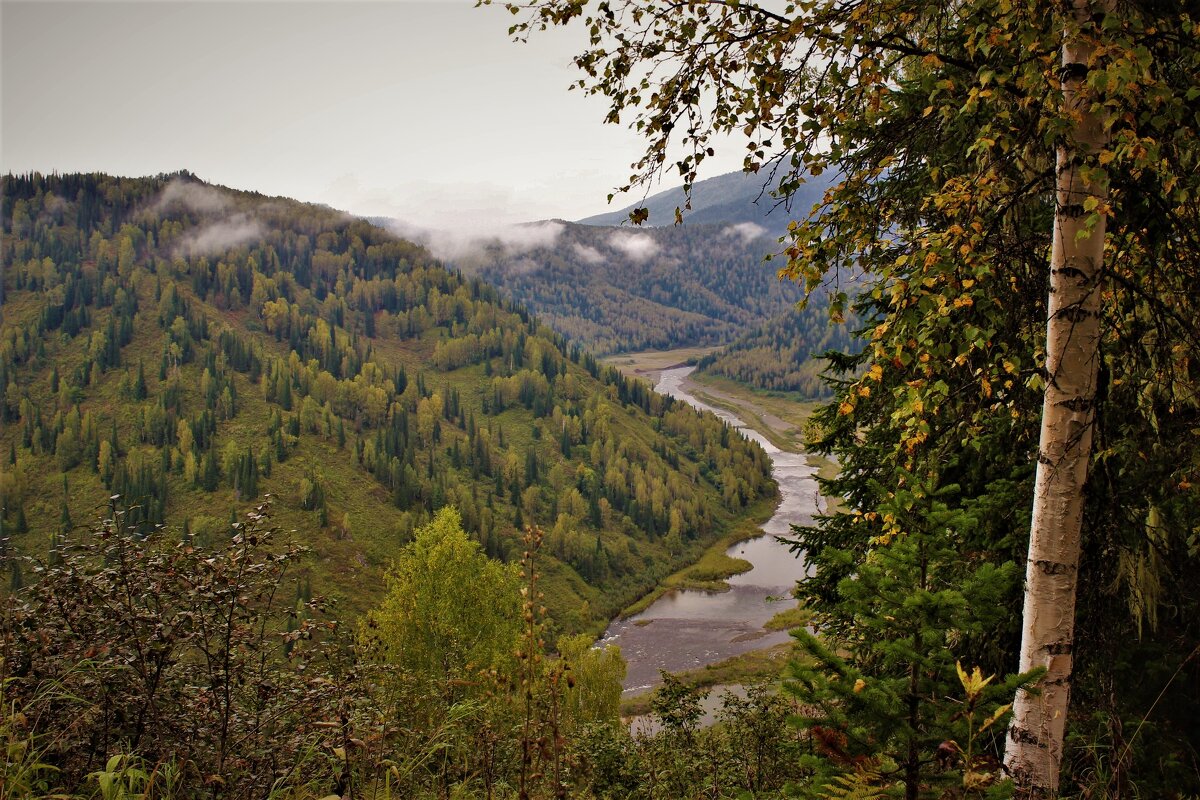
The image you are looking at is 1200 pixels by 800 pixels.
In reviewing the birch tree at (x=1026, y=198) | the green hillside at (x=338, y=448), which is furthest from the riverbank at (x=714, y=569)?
the birch tree at (x=1026, y=198)

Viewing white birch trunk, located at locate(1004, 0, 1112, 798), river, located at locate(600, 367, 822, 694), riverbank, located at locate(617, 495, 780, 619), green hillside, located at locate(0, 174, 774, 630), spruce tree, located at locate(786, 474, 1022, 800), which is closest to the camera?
spruce tree, located at locate(786, 474, 1022, 800)

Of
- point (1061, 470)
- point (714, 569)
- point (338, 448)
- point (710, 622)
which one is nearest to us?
point (1061, 470)

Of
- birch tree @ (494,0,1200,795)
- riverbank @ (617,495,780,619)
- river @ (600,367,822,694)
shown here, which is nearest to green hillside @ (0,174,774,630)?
riverbank @ (617,495,780,619)

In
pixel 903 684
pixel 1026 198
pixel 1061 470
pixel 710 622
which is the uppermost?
pixel 1026 198

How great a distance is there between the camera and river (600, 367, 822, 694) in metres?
78.3

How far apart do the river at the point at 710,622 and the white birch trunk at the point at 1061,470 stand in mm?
62289

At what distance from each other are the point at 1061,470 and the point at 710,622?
305 feet

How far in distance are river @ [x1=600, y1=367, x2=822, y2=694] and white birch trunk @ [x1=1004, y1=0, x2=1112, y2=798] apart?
204 ft

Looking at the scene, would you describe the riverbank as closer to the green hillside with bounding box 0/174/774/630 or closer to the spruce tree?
the green hillside with bounding box 0/174/774/630

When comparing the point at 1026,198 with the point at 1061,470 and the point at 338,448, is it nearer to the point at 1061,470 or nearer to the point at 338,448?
the point at 1061,470

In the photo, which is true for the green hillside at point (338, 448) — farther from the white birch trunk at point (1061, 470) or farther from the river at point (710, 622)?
the white birch trunk at point (1061, 470)

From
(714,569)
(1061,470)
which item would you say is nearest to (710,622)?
(714,569)

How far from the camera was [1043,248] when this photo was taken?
5.16 metres

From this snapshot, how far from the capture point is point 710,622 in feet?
298
